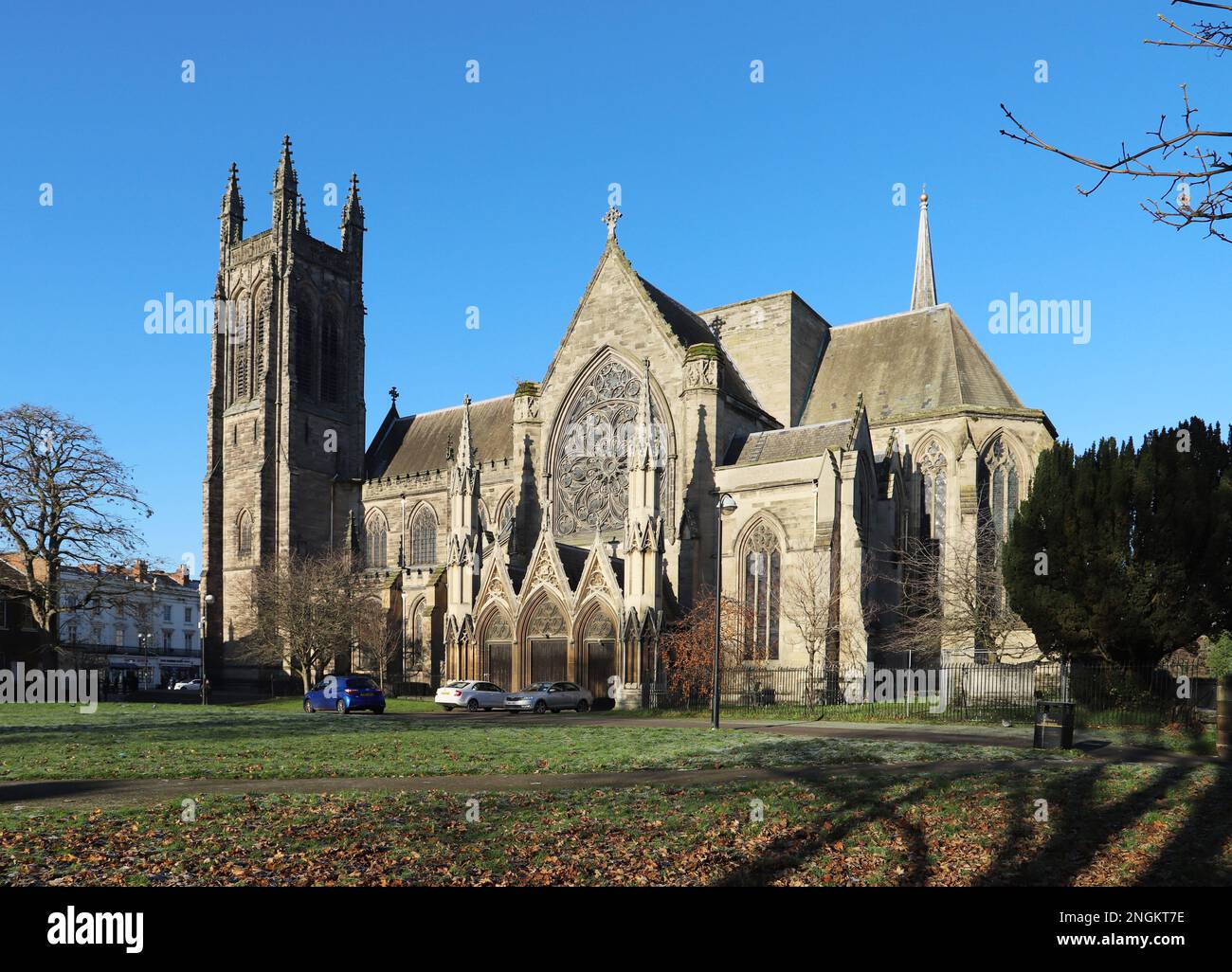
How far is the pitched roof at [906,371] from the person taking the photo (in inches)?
1706

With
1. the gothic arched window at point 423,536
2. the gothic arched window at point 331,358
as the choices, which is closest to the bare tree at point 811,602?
the gothic arched window at point 423,536

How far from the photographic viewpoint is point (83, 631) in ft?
284

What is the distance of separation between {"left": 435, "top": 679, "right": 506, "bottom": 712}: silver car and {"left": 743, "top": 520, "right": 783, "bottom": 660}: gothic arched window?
9513 millimetres

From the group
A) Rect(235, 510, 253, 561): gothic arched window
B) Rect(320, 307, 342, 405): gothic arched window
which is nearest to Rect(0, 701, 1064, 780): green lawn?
Rect(235, 510, 253, 561): gothic arched window

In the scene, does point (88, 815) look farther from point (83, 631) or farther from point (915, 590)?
point (83, 631)

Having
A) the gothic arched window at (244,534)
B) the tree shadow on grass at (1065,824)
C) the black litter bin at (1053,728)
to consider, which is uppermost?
the gothic arched window at (244,534)

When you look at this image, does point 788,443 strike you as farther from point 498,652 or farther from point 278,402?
point 278,402

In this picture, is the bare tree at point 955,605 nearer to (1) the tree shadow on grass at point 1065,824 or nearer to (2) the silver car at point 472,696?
(2) the silver car at point 472,696

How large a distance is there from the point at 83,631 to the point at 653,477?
70.6 meters

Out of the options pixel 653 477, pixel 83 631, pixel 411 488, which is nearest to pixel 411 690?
pixel 411 488

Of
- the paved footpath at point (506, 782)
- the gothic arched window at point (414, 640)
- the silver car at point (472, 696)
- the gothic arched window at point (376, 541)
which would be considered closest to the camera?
the paved footpath at point (506, 782)

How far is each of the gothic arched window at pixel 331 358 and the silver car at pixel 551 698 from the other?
32.4 metres

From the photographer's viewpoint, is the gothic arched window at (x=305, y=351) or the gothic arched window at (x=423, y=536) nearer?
the gothic arched window at (x=423, y=536)

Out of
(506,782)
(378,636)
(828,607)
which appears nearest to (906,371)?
(828,607)
